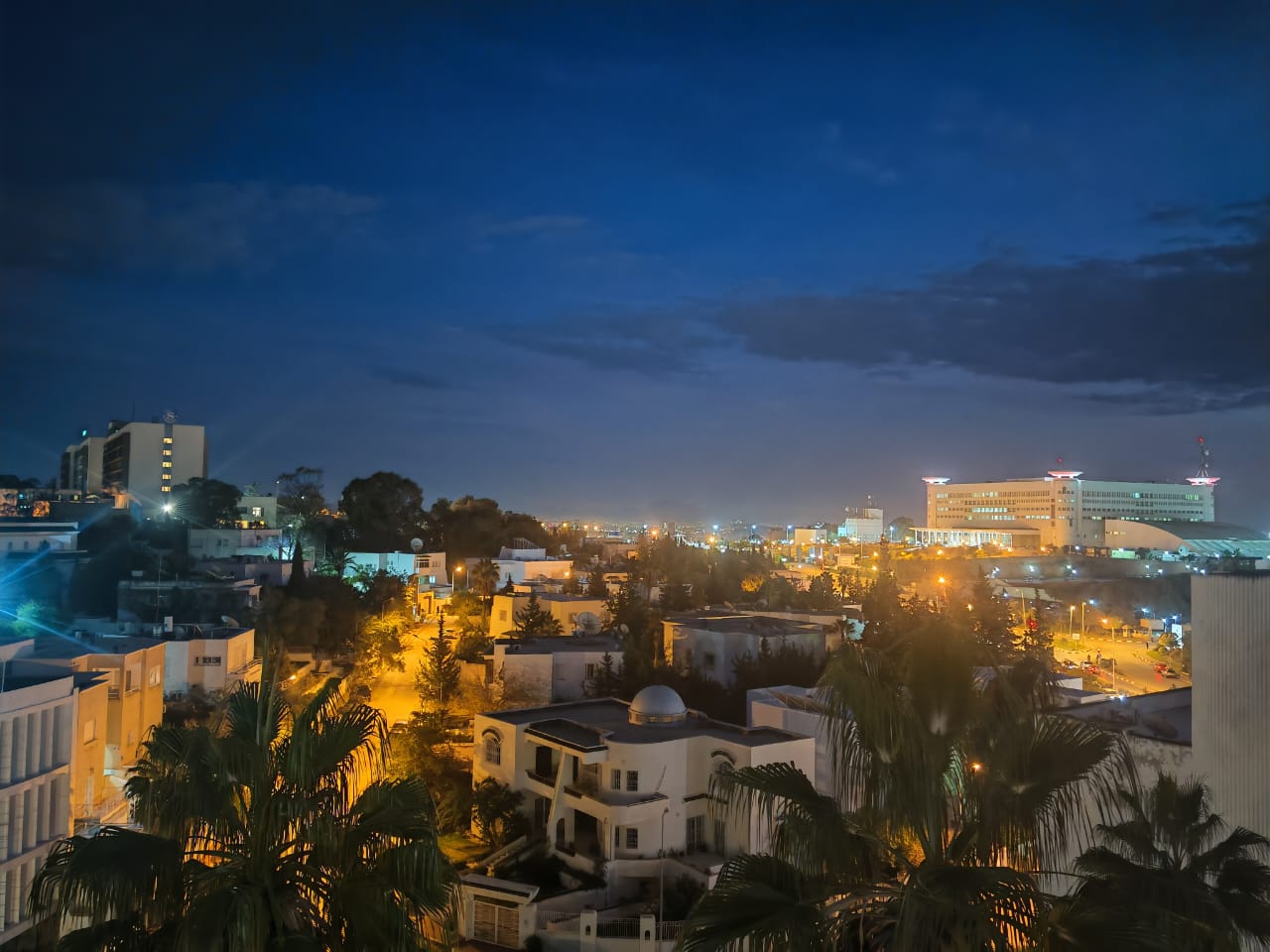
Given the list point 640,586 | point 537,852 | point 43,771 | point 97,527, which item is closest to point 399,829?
point 43,771

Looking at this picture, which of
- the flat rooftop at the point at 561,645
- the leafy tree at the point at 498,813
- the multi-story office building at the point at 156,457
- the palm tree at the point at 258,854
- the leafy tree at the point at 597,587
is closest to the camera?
the palm tree at the point at 258,854

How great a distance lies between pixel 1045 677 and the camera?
13.1 ft

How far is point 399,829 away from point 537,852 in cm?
1389

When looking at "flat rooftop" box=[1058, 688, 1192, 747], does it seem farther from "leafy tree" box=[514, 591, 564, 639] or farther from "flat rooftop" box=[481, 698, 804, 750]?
"leafy tree" box=[514, 591, 564, 639]

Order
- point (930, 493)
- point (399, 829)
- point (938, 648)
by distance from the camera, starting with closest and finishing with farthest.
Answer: point (938, 648) < point (399, 829) < point (930, 493)

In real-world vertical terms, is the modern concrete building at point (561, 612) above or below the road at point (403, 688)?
above

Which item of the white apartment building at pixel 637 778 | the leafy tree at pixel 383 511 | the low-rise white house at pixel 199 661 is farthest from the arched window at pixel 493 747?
the leafy tree at pixel 383 511

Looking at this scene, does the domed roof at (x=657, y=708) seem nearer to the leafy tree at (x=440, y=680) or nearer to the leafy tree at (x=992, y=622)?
the leafy tree at (x=440, y=680)

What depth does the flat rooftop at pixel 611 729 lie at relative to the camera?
55.3ft

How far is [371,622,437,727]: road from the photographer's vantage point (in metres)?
27.6

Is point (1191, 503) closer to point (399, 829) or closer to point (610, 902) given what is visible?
point (610, 902)

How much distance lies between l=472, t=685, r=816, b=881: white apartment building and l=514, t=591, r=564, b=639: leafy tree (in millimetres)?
11216

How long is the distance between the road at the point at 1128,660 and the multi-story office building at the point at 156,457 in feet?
219

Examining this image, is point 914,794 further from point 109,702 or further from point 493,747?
point 109,702
